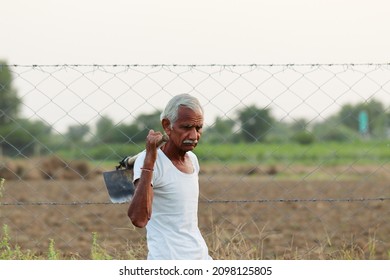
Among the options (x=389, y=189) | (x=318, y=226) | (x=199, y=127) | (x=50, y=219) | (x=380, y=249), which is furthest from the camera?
(x=389, y=189)

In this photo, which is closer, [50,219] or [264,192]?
[50,219]

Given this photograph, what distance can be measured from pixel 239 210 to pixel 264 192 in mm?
5058

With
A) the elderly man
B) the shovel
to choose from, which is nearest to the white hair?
the elderly man

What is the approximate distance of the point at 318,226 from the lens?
9312 millimetres

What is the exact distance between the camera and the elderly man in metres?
3.20

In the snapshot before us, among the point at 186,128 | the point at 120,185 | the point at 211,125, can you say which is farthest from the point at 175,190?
the point at 211,125

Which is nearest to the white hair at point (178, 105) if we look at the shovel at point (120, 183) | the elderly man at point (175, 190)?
the elderly man at point (175, 190)

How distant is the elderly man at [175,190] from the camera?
3199 millimetres

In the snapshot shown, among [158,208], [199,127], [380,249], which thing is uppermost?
[199,127]

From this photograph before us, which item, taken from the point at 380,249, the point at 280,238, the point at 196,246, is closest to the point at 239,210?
the point at 280,238

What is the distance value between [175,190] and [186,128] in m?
0.28
